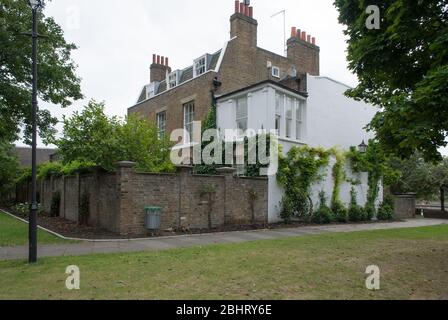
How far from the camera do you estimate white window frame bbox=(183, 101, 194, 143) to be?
24484 millimetres

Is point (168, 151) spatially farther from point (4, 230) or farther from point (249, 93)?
point (4, 230)

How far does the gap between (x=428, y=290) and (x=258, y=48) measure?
20.7 meters

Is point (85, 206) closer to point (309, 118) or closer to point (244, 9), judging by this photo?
point (309, 118)

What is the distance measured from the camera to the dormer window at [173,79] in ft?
89.7

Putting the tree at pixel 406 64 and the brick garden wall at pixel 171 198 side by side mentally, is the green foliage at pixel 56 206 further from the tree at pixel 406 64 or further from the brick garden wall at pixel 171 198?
the tree at pixel 406 64

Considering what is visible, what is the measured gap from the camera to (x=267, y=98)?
18.9 meters

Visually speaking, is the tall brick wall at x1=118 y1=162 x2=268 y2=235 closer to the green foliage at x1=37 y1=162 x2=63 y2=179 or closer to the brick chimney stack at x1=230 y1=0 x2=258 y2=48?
the green foliage at x1=37 y1=162 x2=63 y2=179

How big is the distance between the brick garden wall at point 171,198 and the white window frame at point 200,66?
1045cm

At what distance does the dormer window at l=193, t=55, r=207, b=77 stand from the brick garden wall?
411 inches

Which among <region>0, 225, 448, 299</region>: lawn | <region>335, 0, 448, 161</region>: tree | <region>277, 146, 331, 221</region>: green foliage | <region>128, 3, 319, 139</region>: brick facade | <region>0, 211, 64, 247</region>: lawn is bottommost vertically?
<region>0, 211, 64, 247</region>: lawn

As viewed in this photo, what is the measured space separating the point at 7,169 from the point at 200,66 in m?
19.5

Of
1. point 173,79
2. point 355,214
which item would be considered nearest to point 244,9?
point 173,79

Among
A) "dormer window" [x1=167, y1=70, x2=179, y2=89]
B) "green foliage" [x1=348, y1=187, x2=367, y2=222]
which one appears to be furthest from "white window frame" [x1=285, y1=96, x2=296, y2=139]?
"dormer window" [x1=167, y1=70, x2=179, y2=89]

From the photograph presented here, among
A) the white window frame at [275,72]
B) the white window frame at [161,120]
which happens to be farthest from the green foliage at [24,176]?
the white window frame at [275,72]
